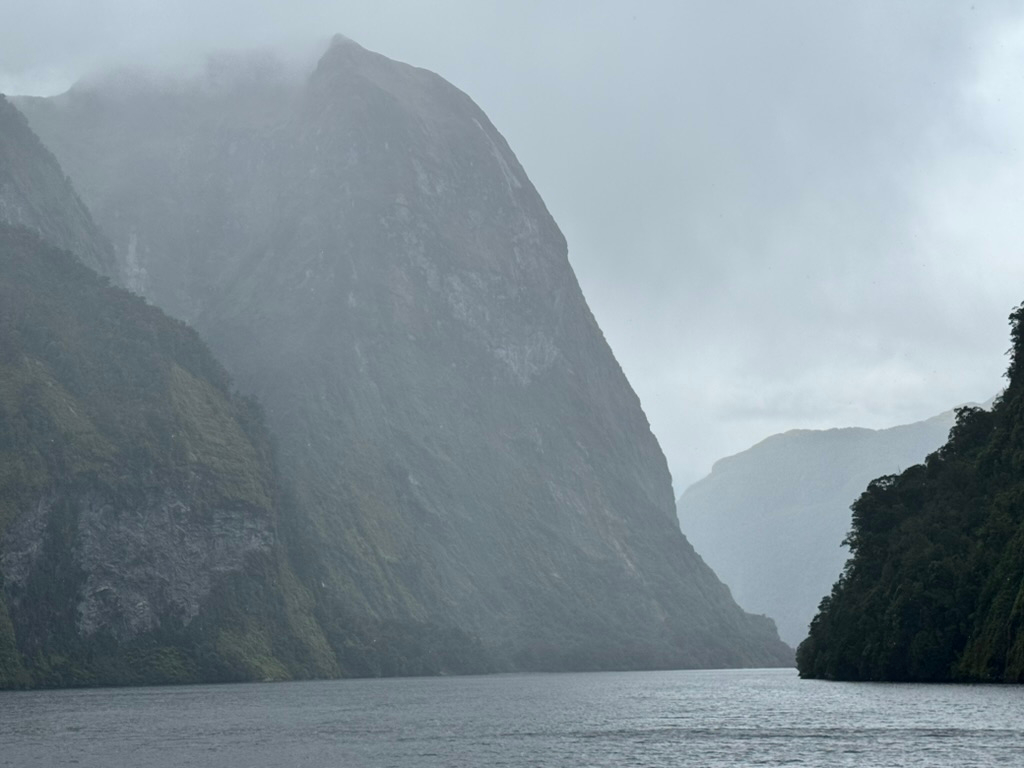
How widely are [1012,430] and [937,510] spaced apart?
15933 millimetres

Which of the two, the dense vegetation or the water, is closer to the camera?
the water

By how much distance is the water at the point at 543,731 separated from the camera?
260 ft

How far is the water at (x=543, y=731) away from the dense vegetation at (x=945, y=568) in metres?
6.09

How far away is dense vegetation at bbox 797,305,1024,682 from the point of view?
13142cm

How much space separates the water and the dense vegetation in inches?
240

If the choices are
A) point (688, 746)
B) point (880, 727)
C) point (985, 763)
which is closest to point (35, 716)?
point (688, 746)

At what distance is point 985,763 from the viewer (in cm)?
6788

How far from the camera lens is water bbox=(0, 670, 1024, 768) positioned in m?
79.4

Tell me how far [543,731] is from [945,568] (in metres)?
61.9

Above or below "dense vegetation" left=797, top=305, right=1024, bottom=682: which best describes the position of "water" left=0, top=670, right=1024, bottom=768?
below

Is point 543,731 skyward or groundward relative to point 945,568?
groundward

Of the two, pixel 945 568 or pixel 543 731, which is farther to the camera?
pixel 945 568

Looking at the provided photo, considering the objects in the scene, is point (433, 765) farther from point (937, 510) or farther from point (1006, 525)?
point (937, 510)

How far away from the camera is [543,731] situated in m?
103
